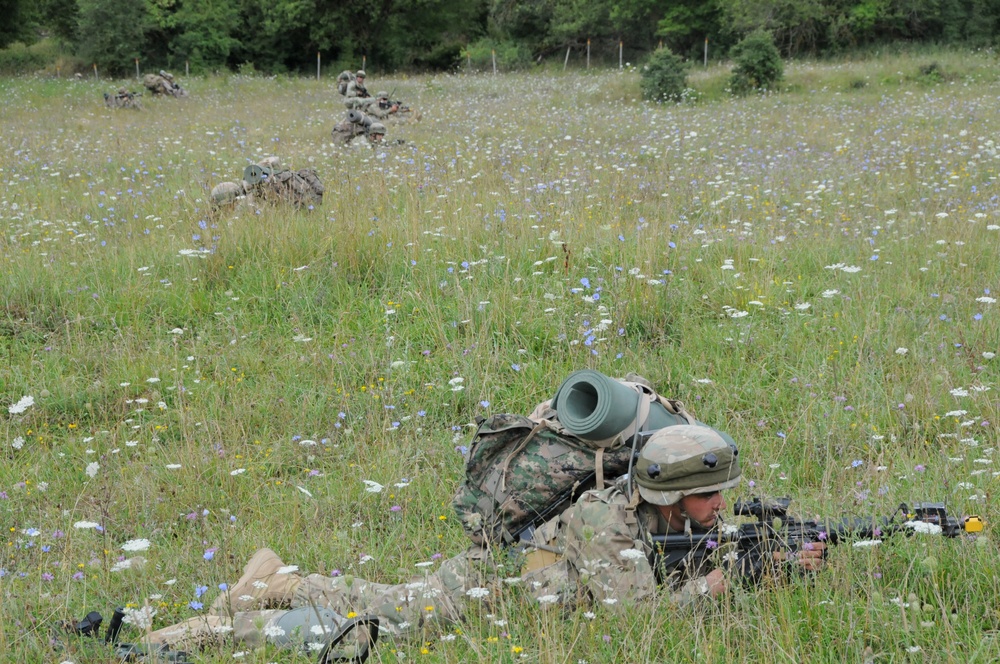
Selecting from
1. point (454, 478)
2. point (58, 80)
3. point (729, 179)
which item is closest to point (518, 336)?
point (454, 478)

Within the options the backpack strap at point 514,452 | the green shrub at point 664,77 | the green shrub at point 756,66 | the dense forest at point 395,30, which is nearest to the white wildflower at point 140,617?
the backpack strap at point 514,452

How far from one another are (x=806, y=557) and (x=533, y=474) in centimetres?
101

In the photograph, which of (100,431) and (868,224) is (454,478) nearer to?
(100,431)

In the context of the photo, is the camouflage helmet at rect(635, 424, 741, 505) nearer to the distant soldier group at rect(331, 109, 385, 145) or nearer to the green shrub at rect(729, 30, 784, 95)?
the distant soldier group at rect(331, 109, 385, 145)

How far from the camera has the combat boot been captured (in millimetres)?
3320

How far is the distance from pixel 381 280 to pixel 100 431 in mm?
2375

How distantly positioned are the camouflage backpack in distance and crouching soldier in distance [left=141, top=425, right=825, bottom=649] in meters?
0.12

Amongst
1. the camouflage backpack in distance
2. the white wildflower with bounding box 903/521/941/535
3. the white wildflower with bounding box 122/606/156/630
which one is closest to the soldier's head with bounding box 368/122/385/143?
the camouflage backpack in distance

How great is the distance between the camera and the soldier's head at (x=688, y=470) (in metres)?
2.96

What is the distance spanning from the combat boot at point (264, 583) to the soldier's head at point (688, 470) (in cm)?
138

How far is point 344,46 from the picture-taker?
38.5 meters

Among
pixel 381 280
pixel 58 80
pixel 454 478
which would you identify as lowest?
pixel 454 478

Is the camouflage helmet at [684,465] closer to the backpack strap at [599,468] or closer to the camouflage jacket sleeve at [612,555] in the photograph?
the camouflage jacket sleeve at [612,555]

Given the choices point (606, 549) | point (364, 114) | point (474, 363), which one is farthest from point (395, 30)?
point (606, 549)
